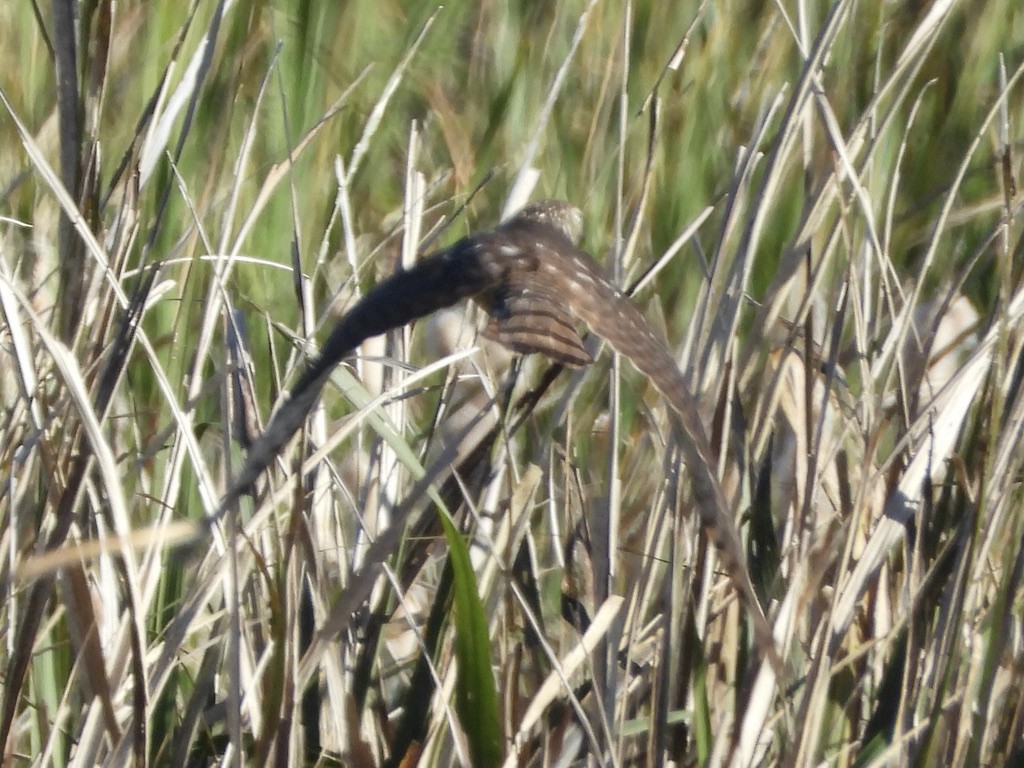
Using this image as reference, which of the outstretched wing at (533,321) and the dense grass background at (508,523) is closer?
the outstretched wing at (533,321)

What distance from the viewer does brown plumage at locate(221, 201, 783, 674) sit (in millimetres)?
461

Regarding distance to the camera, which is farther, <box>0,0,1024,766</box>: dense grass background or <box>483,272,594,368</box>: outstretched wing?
<box>0,0,1024,766</box>: dense grass background

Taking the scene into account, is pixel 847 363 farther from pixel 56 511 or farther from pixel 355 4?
pixel 355 4

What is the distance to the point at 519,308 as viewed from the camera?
1.51 ft

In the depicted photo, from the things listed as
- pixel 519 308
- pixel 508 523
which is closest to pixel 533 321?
pixel 519 308

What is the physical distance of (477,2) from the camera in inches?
65.9

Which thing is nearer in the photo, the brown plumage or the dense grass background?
the brown plumage

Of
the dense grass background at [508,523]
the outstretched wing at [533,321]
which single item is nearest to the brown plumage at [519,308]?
the outstretched wing at [533,321]

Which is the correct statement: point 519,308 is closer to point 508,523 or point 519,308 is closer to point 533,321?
point 533,321

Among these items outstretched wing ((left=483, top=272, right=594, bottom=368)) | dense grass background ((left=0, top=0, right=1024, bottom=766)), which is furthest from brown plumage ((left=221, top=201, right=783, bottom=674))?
dense grass background ((left=0, top=0, right=1024, bottom=766))

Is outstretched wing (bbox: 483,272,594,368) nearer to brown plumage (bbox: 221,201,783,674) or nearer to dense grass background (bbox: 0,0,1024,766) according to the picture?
brown plumage (bbox: 221,201,783,674)

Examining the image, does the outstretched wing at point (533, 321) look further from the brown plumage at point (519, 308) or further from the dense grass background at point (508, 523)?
the dense grass background at point (508, 523)

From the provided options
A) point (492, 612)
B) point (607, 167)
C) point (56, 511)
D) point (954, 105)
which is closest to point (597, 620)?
point (492, 612)

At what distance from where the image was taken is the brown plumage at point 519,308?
461 mm
